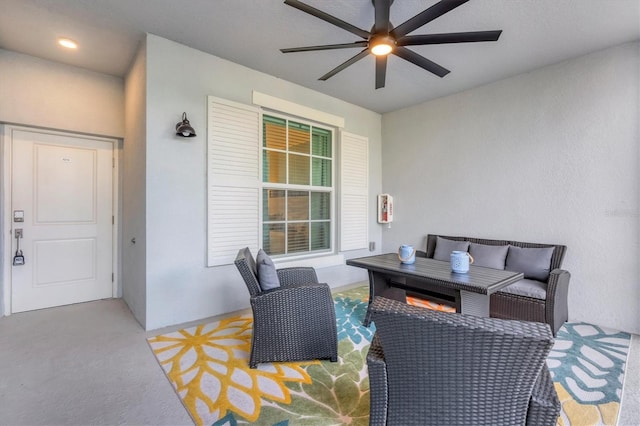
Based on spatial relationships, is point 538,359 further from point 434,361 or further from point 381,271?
point 381,271

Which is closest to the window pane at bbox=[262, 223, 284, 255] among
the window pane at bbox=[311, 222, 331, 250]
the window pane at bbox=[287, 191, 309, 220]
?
the window pane at bbox=[287, 191, 309, 220]

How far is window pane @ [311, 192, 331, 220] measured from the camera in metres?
4.28

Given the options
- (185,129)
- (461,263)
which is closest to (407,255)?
(461,263)

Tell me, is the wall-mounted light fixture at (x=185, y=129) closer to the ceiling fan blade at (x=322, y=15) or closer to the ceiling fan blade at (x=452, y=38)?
the ceiling fan blade at (x=322, y=15)

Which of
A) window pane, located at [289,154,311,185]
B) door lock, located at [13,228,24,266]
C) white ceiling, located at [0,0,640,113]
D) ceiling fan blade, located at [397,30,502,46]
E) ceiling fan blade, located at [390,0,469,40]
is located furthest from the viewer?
window pane, located at [289,154,311,185]

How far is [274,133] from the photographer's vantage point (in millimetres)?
3820

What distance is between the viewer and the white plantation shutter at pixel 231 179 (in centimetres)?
318

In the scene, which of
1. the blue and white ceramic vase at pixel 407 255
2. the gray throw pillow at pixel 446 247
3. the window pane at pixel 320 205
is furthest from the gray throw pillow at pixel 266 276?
the gray throw pillow at pixel 446 247

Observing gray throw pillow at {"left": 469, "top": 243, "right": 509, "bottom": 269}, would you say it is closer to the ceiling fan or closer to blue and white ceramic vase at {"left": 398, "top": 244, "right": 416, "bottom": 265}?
blue and white ceramic vase at {"left": 398, "top": 244, "right": 416, "bottom": 265}

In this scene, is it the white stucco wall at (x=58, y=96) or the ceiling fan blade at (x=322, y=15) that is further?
the white stucco wall at (x=58, y=96)

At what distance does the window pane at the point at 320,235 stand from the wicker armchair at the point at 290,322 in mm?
2010

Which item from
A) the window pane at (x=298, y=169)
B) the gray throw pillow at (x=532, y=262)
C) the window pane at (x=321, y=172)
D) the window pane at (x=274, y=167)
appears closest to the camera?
the gray throw pillow at (x=532, y=262)

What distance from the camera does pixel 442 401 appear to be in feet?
3.94

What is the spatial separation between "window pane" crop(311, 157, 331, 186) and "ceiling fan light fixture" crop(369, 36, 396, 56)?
82.1 inches
